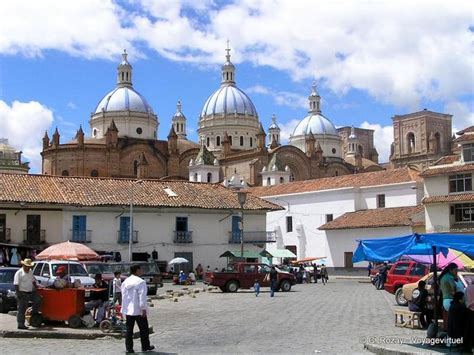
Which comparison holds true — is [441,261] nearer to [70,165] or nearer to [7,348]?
[7,348]

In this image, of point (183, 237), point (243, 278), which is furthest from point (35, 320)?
point (183, 237)

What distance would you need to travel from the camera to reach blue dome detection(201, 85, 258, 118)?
95438mm

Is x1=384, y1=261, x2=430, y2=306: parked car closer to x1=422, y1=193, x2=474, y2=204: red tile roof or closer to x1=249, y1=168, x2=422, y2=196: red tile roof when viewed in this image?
x1=422, y1=193, x2=474, y2=204: red tile roof

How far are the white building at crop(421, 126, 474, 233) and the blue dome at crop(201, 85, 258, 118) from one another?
54024mm

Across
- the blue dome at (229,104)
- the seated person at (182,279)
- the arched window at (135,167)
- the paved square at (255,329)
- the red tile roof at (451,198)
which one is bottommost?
the paved square at (255,329)

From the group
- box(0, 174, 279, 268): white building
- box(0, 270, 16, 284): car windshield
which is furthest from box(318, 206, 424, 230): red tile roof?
box(0, 270, 16, 284): car windshield

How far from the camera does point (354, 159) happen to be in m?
112

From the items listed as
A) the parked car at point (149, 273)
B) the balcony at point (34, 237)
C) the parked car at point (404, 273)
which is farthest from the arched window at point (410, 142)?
the parked car at point (404, 273)

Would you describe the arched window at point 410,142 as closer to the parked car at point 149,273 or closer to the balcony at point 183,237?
the balcony at point 183,237

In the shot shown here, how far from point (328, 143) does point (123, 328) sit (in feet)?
302

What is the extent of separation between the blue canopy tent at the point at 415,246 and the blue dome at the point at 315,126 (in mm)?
89344

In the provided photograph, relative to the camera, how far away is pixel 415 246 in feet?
48.5

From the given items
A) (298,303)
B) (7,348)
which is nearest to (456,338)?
(7,348)

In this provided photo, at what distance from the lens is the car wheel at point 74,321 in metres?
15.4
